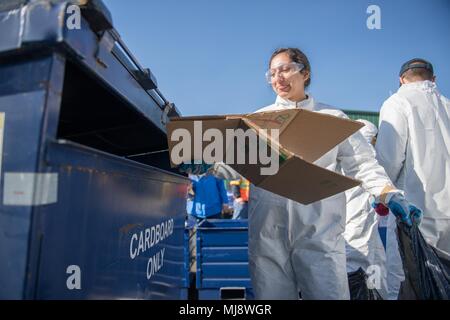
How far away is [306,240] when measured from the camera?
172cm

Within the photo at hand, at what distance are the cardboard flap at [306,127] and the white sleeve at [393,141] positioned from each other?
35.0 inches

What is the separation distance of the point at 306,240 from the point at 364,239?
144 cm

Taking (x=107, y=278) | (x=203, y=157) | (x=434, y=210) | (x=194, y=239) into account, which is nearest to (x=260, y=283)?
(x=203, y=157)

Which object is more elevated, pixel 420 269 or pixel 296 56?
pixel 296 56

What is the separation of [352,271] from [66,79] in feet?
8.16

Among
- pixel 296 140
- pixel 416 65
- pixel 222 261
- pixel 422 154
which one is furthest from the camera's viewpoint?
pixel 222 261

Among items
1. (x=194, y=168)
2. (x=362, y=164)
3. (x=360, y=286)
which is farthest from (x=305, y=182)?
(x=360, y=286)

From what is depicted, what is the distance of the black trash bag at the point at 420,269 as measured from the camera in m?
1.73

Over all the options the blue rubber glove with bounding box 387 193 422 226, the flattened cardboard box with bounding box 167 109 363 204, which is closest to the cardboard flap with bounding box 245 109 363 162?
the flattened cardboard box with bounding box 167 109 363 204

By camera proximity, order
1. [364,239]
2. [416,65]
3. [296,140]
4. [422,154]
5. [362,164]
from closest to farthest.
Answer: [296,140] < [362,164] < [422,154] < [416,65] < [364,239]

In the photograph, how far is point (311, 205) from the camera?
176 cm

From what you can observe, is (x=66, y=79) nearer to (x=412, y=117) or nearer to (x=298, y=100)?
(x=298, y=100)

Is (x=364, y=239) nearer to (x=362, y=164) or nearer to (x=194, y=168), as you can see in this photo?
(x=362, y=164)

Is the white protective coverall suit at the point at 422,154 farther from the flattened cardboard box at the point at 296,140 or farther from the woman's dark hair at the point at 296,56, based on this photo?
the flattened cardboard box at the point at 296,140
